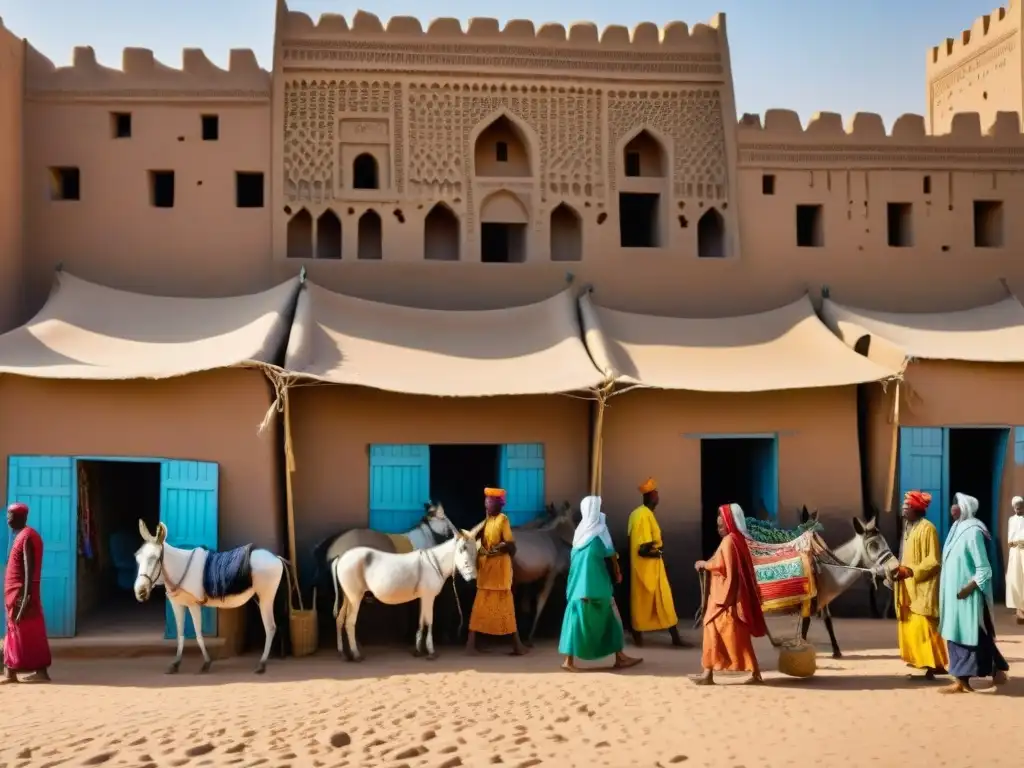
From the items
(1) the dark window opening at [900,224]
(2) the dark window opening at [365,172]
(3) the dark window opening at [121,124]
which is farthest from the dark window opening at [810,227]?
(3) the dark window opening at [121,124]

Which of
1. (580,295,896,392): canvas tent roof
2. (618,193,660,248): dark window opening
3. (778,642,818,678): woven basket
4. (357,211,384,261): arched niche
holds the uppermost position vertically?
(618,193,660,248): dark window opening

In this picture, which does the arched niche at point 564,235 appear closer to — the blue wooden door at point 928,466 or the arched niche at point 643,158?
the arched niche at point 643,158

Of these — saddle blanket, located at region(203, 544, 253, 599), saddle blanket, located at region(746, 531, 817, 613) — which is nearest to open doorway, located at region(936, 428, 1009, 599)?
saddle blanket, located at region(746, 531, 817, 613)

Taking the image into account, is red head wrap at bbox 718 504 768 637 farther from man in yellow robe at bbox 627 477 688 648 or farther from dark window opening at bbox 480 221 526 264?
dark window opening at bbox 480 221 526 264

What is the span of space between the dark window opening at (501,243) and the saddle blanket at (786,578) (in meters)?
5.60

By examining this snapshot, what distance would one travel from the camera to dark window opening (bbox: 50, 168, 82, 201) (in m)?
12.6

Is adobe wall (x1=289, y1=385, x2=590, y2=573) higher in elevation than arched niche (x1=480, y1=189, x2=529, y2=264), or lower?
lower

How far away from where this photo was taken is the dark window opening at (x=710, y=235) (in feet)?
43.9

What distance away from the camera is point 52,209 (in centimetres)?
1230

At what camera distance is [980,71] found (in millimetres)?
16359

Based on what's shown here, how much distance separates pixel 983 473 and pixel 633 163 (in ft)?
18.9

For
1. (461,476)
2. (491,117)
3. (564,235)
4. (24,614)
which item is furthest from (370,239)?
(24,614)

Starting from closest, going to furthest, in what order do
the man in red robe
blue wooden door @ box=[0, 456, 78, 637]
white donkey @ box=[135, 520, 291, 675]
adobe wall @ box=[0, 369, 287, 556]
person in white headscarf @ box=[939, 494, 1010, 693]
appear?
person in white headscarf @ box=[939, 494, 1010, 693] < the man in red robe < white donkey @ box=[135, 520, 291, 675] < blue wooden door @ box=[0, 456, 78, 637] < adobe wall @ box=[0, 369, 287, 556]

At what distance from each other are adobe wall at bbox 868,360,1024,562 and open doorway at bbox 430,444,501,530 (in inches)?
207
